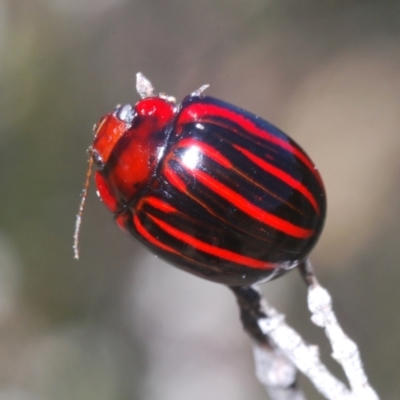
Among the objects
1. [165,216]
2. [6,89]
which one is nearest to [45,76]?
[6,89]

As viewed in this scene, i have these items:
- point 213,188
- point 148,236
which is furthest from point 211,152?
point 148,236

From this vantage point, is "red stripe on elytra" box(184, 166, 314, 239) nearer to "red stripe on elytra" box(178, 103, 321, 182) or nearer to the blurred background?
"red stripe on elytra" box(178, 103, 321, 182)

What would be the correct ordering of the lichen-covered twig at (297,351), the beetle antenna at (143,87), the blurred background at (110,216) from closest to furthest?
the lichen-covered twig at (297,351) → the beetle antenna at (143,87) → the blurred background at (110,216)

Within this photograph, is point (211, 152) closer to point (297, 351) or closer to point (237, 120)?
point (237, 120)

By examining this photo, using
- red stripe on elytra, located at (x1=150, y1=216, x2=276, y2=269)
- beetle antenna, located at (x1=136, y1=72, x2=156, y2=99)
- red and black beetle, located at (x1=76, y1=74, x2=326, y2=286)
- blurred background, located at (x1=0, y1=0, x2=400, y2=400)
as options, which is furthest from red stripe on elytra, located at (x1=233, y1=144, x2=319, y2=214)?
blurred background, located at (x1=0, y1=0, x2=400, y2=400)

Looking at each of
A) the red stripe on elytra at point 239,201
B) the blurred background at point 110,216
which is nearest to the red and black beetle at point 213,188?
the red stripe on elytra at point 239,201

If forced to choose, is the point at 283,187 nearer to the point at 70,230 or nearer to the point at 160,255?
the point at 160,255

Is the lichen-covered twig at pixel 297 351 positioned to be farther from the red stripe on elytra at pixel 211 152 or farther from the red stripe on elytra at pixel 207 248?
the red stripe on elytra at pixel 211 152
